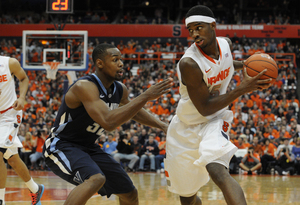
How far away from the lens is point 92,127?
3.80 meters

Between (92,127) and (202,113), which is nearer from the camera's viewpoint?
(202,113)

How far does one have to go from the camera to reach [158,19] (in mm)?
24875

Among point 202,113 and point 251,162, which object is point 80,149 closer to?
point 202,113

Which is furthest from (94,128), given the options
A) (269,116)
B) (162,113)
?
(269,116)

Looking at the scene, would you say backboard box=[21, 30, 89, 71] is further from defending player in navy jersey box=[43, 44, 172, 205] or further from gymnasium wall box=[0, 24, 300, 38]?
gymnasium wall box=[0, 24, 300, 38]

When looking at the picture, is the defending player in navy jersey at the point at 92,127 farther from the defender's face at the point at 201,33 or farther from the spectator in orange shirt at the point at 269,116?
the spectator in orange shirt at the point at 269,116

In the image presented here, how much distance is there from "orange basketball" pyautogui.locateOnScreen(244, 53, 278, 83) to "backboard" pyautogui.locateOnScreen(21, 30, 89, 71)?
7468 mm

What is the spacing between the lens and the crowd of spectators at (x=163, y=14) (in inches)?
977

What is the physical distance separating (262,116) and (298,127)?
1451 millimetres

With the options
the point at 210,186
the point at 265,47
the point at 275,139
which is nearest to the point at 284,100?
the point at 275,139

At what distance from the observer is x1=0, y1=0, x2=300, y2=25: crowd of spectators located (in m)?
24.8

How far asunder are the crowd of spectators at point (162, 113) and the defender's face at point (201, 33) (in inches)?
344

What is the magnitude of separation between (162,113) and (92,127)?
39.4 feet

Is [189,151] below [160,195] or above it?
above
